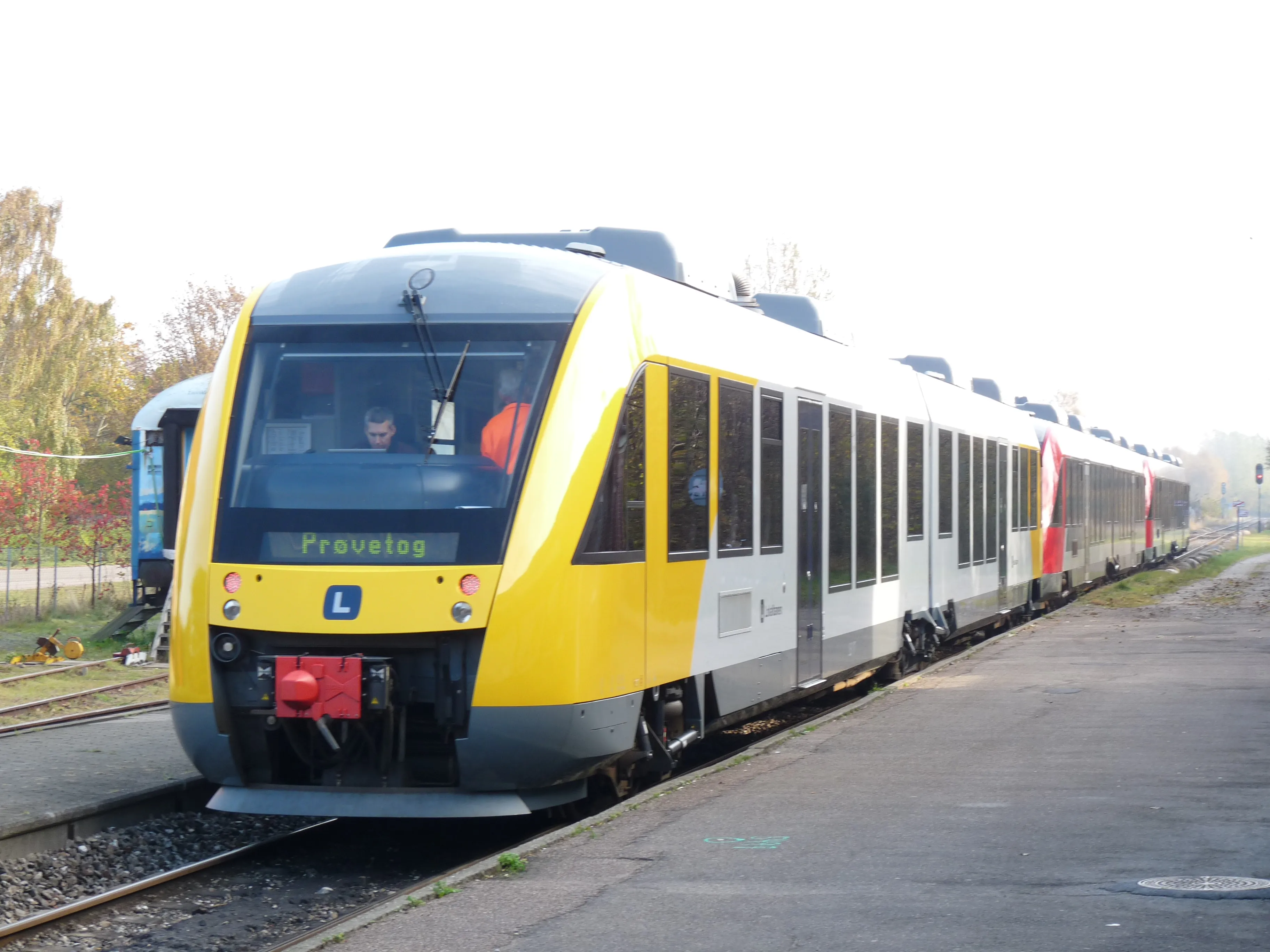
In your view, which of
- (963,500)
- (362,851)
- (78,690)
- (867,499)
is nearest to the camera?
(362,851)

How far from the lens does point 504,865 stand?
23.4ft

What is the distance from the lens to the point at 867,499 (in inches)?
537

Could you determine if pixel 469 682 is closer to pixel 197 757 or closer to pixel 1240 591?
pixel 197 757

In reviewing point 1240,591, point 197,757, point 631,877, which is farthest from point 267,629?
point 1240,591

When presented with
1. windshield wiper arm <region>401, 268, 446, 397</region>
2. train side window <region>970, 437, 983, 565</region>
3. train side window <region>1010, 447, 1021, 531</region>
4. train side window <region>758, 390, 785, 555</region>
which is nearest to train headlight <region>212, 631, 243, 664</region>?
windshield wiper arm <region>401, 268, 446, 397</region>

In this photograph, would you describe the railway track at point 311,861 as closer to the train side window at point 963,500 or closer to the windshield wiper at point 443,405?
the windshield wiper at point 443,405

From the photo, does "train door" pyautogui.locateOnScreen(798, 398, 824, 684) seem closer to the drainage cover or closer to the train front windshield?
the train front windshield

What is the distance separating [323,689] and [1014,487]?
16.1 metres

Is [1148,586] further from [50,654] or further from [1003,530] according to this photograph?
[50,654]

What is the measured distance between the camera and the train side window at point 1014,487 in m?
22.0

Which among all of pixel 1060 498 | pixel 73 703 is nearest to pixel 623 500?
pixel 73 703

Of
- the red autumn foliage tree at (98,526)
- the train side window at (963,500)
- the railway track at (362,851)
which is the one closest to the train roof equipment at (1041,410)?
the train side window at (963,500)

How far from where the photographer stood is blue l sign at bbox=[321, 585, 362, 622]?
7836 mm

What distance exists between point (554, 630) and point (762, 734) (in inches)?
233
